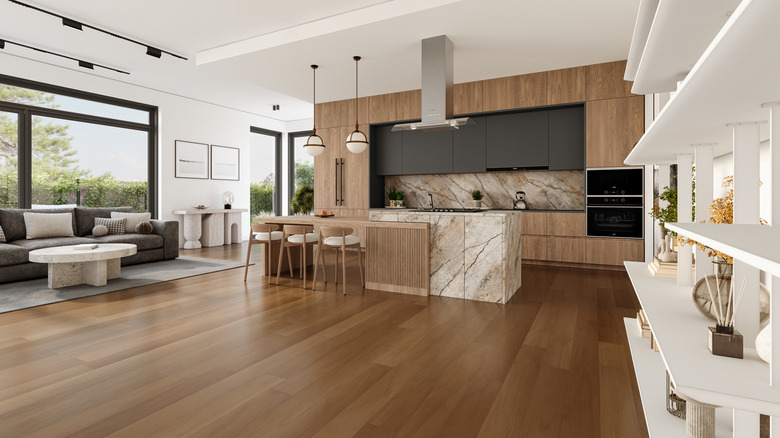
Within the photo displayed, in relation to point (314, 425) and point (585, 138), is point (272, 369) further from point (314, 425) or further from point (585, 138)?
point (585, 138)

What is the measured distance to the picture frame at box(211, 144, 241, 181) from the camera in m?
8.65

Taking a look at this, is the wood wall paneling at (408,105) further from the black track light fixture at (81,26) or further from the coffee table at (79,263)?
the coffee table at (79,263)

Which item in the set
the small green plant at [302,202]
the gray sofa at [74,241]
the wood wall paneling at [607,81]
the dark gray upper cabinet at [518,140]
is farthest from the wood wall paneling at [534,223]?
the gray sofa at [74,241]

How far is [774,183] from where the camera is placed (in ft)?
3.03

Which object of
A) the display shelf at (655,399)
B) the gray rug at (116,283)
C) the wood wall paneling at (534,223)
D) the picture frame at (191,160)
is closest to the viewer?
the display shelf at (655,399)

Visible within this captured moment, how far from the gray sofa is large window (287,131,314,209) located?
4.30 m

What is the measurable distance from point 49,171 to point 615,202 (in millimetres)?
8335

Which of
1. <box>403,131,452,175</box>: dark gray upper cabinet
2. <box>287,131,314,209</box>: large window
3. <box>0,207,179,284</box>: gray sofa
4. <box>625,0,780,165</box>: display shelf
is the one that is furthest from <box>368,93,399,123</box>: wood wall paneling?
<box>625,0,780,165</box>: display shelf

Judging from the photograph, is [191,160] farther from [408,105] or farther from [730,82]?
[730,82]

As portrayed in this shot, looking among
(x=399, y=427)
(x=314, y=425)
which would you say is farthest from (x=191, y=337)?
(x=399, y=427)

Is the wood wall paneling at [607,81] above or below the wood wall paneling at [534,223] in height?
above

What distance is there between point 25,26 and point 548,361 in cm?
650

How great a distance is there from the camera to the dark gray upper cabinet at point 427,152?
6.55 meters

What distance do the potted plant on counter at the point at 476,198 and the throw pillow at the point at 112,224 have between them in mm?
5400
